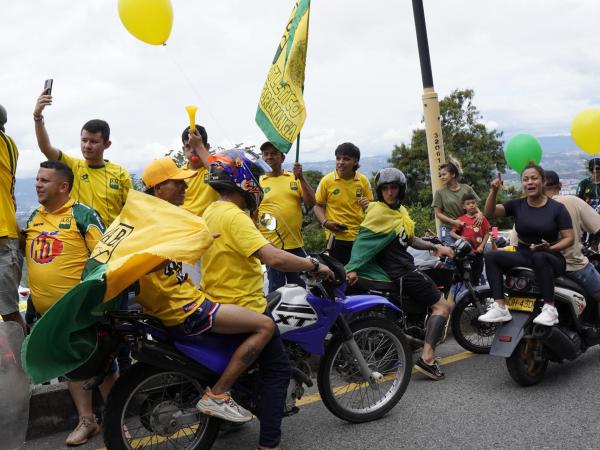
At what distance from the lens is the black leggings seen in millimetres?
4508

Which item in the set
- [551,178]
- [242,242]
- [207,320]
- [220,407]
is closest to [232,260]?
[242,242]

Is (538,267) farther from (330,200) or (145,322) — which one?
(145,322)

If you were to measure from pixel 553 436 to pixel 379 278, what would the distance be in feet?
5.93

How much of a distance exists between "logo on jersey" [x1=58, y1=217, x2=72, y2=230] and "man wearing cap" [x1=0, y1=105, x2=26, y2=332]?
38cm

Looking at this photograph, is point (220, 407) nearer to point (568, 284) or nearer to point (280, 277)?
point (280, 277)

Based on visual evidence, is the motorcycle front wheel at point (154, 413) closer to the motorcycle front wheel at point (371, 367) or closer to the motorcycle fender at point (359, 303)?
the motorcycle front wheel at point (371, 367)

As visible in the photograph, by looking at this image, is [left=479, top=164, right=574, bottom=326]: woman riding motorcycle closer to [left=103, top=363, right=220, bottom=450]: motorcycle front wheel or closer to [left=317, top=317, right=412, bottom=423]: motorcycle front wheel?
[left=317, top=317, right=412, bottom=423]: motorcycle front wheel

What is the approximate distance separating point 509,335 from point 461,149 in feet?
91.8

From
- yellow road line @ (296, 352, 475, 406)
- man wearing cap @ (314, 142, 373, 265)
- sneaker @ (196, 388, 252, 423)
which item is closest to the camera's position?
sneaker @ (196, 388, 252, 423)

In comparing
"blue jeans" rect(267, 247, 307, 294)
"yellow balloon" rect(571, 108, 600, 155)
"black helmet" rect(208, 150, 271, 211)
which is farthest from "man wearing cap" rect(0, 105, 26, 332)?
"yellow balloon" rect(571, 108, 600, 155)

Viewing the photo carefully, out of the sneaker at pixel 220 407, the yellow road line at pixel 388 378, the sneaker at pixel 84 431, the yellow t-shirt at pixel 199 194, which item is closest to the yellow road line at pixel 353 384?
the yellow road line at pixel 388 378

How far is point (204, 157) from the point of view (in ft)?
16.5

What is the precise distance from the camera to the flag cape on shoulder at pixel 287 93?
201 inches

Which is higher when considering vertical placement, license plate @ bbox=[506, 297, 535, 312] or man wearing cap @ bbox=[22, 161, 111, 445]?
man wearing cap @ bbox=[22, 161, 111, 445]
